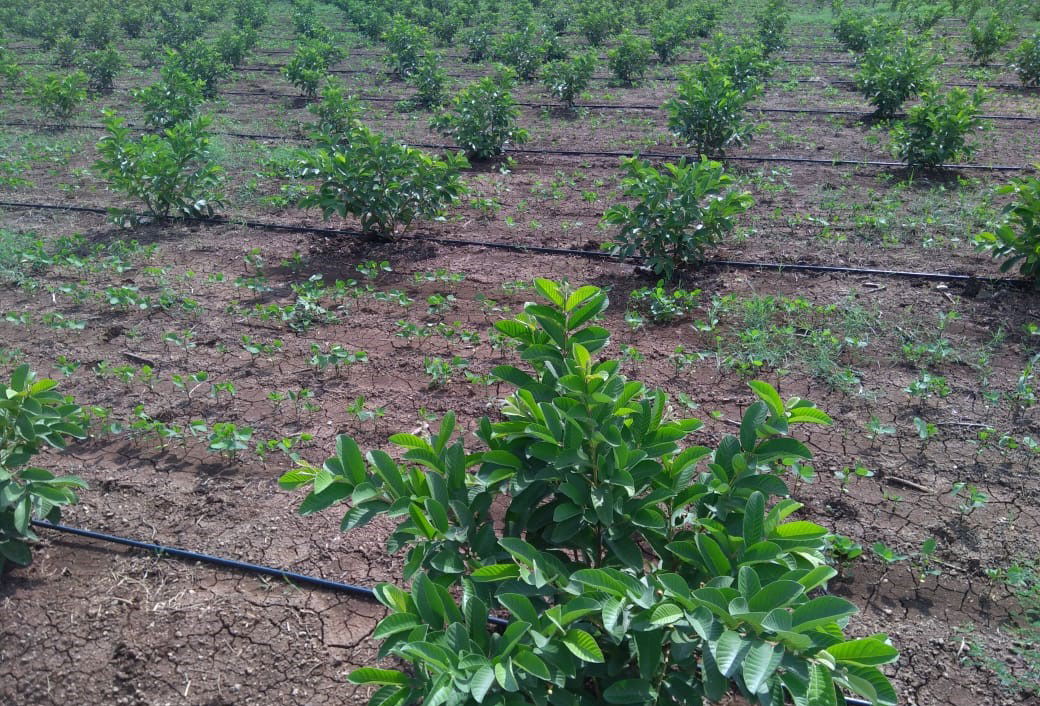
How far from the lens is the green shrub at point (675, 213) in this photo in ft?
16.3

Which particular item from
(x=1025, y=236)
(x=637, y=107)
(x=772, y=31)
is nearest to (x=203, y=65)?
(x=637, y=107)

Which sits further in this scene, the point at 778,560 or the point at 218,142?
the point at 218,142

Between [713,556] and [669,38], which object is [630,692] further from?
[669,38]

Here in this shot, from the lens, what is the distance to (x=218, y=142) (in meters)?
9.02

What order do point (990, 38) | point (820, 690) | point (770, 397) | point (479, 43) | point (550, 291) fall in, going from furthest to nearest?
1. point (479, 43)
2. point (990, 38)
3. point (550, 291)
4. point (770, 397)
5. point (820, 690)

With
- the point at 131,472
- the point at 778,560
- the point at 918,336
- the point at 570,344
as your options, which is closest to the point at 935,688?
the point at 778,560

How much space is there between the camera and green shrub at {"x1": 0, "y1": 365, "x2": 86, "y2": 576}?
2.66 m

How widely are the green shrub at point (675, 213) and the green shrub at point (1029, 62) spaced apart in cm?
780

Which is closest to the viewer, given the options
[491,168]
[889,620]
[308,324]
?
[889,620]

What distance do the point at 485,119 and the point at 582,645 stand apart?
704cm

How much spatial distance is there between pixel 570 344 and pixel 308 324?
9.94 feet

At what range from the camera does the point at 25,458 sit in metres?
2.70

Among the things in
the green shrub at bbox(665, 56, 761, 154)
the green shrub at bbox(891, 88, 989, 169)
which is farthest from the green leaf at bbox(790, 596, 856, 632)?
the green shrub at bbox(665, 56, 761, 154)

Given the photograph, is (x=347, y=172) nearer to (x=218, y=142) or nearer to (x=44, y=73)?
(x=218, y=142)
